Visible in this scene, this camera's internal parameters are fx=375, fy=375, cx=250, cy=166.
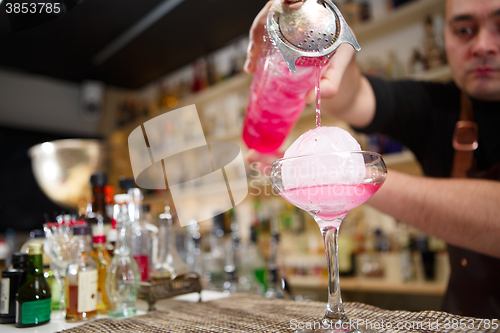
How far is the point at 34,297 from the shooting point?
A: 808mm

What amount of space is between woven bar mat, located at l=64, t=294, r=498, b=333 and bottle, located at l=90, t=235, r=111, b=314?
184mm

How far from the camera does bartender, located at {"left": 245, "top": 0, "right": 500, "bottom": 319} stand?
32.9 inches

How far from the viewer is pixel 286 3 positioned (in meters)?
0.65

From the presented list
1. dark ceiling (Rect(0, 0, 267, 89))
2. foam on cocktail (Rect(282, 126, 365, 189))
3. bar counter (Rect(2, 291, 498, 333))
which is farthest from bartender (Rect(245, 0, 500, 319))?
dark ceiling (Rect(0, 0, 267, 89))

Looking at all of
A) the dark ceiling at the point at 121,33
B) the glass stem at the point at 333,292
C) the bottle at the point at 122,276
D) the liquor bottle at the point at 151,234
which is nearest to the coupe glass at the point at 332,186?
the glass stem at the point at 333,292

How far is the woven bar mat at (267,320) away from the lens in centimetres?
57

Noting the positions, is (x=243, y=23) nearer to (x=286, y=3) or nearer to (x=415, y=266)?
(x=415, y=266)

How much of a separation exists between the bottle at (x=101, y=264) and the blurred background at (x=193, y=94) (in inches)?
6.8

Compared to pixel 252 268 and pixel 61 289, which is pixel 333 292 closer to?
pixel 61 289

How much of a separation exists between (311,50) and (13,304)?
0.83 meters

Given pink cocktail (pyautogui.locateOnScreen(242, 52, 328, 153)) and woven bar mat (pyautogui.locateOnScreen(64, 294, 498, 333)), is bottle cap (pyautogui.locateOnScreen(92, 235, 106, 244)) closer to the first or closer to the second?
woven bar mat (pyautogui.locateOnScreen(64, 294, 498, 333))

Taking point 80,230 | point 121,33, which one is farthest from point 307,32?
point 121,33

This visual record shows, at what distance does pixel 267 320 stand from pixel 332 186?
0.30 metres

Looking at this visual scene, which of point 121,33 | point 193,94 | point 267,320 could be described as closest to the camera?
point 267,320
